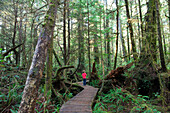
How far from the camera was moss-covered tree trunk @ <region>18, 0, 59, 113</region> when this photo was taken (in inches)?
118

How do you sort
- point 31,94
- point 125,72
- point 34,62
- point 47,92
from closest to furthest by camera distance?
point 31,94 < point 34,62 < point 47,92 < point 125,72

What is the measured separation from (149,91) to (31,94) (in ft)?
25.0

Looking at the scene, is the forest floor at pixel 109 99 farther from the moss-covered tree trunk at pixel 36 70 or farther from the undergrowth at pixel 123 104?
the moss-covered tree trunk at pixel 36 70

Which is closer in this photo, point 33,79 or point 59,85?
point 33,79

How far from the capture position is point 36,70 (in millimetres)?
3209

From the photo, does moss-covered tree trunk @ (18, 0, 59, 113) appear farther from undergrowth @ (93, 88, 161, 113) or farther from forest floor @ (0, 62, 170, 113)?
undergrowth @ (93, 88, 161, 113)

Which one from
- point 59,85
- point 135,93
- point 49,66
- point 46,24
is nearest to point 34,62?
point 46,24

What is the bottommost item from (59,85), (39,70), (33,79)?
(59,85)

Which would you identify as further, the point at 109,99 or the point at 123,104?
the point at 109,99

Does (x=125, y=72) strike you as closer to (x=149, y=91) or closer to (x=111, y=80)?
(x=111, y=80)

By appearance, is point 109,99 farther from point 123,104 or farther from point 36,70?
point 36,70

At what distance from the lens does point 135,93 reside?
7781 millimetres

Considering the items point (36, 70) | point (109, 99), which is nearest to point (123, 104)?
point (109, 99)

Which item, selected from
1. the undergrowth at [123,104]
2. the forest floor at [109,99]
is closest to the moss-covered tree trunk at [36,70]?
the forest floor at [109,99]
